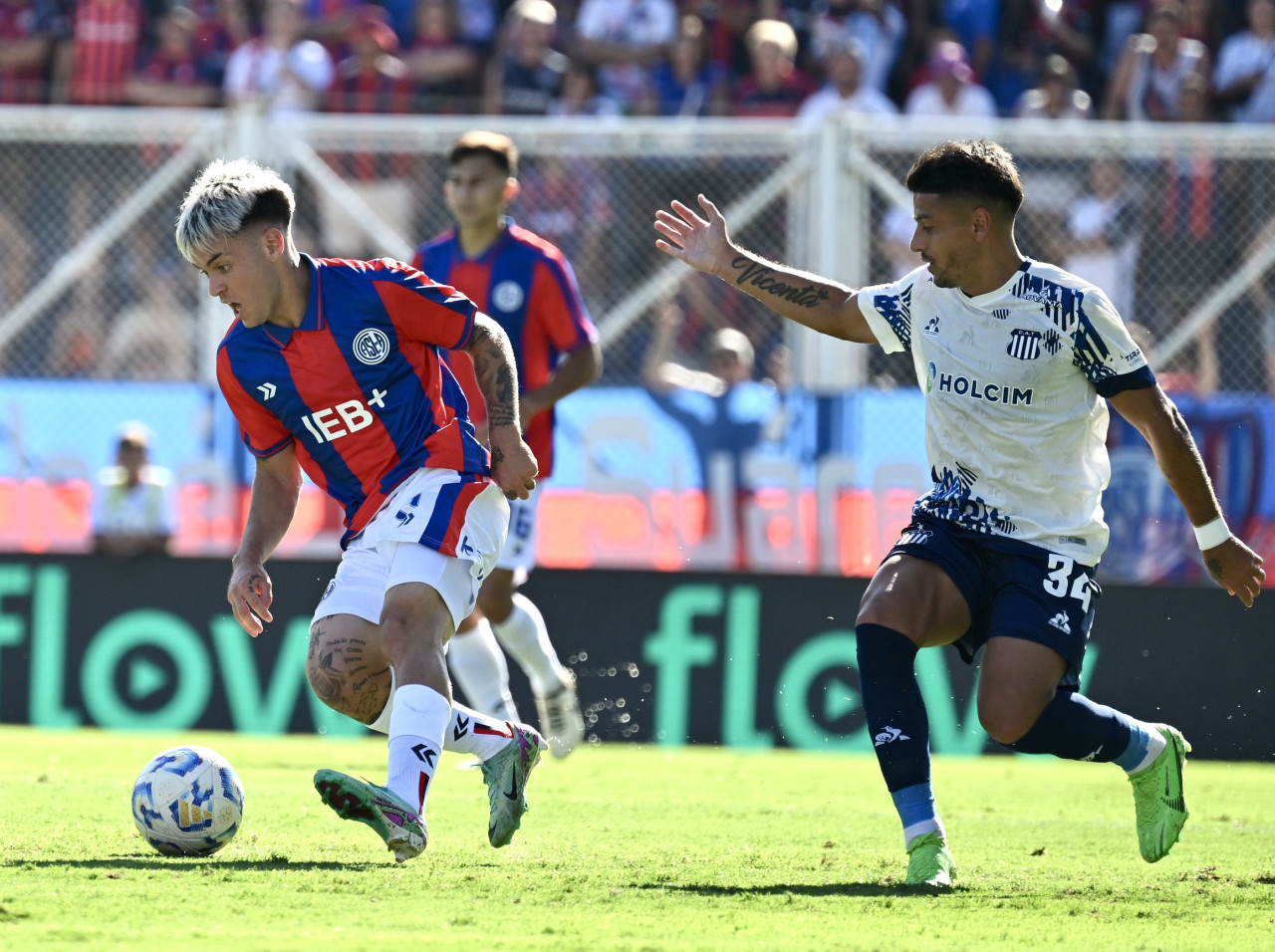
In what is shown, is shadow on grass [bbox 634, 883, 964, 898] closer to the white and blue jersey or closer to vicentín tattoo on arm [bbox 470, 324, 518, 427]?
the white and blue jersey

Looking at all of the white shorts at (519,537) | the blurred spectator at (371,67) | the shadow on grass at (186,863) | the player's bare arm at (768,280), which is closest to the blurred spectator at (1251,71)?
the blurred spectator at (371,67)

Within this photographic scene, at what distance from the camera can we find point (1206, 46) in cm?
1277

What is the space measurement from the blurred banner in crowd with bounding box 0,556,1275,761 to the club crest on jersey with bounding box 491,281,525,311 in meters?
2.36

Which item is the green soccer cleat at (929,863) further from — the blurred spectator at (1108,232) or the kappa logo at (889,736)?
the blurred spectator at (1108,232)

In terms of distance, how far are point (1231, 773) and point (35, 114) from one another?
828 centimetres

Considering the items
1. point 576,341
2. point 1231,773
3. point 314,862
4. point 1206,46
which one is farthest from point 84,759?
point 1206,46

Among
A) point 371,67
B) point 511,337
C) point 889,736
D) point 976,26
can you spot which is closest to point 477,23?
point 371,67

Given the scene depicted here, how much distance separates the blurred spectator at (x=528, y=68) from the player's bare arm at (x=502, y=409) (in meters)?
7.33

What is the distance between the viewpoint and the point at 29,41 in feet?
46.3

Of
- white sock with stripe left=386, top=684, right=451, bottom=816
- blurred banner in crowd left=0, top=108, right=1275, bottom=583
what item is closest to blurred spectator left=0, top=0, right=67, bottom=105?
blurred banner in crowd left=0, top=108, right=1275, bottom=583

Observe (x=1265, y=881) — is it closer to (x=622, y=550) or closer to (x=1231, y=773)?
(x=1231, y=773)

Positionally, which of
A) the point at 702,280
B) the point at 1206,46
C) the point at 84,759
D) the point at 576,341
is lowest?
the point at 84,759

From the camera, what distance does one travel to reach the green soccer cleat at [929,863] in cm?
484

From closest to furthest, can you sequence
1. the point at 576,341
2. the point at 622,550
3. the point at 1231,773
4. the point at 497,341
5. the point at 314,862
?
the point at 314,862 → the point at 497,341 → the point at 576,341 → the point at 1231,773 → the point at 622,550
